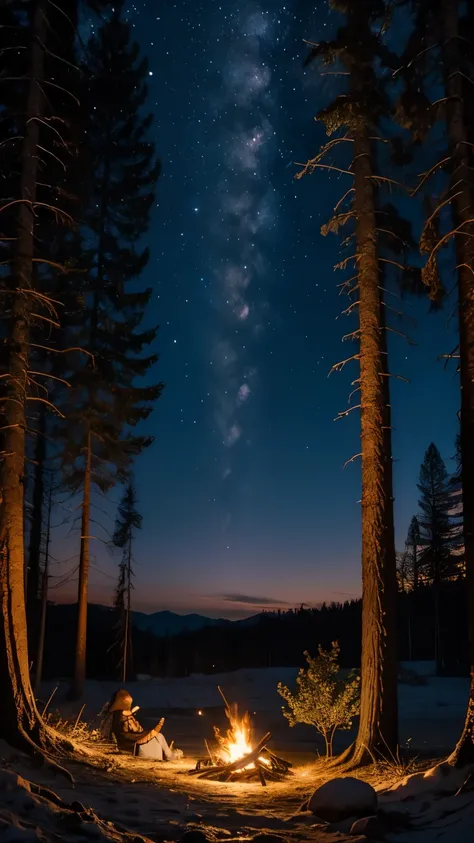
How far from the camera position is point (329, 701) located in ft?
45.7

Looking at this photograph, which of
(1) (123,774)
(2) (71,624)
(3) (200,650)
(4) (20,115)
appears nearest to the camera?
A: (1) (123,774)

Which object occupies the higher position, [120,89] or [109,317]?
[120,89]

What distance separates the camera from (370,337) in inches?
476

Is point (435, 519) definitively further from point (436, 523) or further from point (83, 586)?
point (83, 586)

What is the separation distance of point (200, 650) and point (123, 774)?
44393mm

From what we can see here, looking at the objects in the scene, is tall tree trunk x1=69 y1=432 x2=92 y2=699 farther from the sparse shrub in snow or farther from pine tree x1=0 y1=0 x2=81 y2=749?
pine tree x1=0 y1=0 x2=81 y2=749

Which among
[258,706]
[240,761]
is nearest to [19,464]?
[240,761]

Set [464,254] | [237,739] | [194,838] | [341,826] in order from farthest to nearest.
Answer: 1. [237,739]
2. [464,254]
3. [341,826]
4. [194,838]

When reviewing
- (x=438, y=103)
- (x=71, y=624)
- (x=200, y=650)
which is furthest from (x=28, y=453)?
(x=71, y=624)

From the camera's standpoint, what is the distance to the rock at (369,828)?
6.30 meters

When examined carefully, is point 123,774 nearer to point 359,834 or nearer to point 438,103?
point 359,834

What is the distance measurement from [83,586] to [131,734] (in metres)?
9.50

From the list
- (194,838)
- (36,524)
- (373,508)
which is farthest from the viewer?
(36,524)

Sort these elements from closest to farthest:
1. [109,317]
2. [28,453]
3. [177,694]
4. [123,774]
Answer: [123,774] < [109,317] < [28,453] < [177,694]
